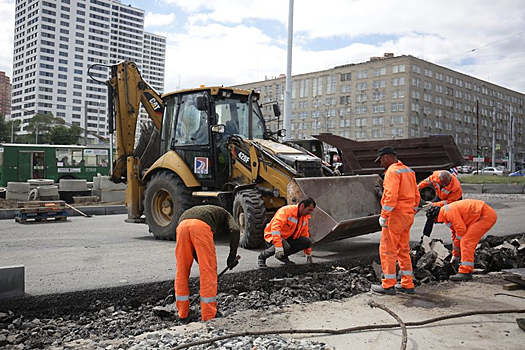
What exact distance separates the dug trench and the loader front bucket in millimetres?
498

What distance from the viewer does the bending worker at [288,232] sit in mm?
5844

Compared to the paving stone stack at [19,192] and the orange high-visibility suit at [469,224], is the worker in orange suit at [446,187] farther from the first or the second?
the paving stone stack at [19,192]

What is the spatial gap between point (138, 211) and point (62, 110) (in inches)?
5833

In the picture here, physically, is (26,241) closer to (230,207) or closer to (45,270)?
(45,270)

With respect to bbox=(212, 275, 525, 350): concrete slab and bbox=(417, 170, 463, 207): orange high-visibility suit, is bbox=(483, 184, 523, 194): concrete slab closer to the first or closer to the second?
bbox=(417, 170, 463, 207): orange high-visibility suit

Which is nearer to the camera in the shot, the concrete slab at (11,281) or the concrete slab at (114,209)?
the concrete slab at (11,281)

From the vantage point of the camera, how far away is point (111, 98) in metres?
9.40

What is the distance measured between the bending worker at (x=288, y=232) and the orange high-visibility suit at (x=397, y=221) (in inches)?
40.2

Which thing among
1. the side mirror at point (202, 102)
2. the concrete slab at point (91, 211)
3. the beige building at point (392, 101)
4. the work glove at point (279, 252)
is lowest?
→ the concrete slab at point (91, 211)

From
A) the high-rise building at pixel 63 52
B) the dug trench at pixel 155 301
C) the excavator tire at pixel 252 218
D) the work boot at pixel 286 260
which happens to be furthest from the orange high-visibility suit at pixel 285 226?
the high-rise building at pixel 63 52

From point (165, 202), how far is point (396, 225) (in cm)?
490

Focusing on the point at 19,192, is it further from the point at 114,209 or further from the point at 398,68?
the point at 398,68

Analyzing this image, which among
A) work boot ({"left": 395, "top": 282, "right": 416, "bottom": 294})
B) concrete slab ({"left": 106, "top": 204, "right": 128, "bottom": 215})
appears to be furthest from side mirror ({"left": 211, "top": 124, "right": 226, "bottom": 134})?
concrete slab ({"left": 106, "top": 204, "right": 128, "bottom": 215})

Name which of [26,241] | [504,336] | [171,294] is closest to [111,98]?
[26,241]
